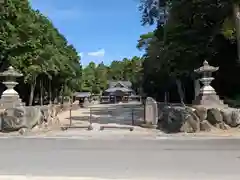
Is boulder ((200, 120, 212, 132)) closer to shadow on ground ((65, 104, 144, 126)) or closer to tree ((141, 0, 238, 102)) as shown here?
shadow on ground ((65, 104, 144, 126))

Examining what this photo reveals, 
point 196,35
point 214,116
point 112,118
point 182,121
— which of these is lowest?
point 112,118

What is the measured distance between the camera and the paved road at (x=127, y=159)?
8.83 m

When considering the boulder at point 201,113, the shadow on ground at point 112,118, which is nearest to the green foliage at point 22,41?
the shadow on ground at point 112,118

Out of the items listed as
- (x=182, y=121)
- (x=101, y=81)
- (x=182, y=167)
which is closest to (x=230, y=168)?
(x=182, y=167)

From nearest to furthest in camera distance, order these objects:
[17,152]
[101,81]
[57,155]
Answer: [57,155]
[17,152]
[101,81]

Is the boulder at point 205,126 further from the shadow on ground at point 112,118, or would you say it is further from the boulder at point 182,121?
the shadow on ground at point 112,118

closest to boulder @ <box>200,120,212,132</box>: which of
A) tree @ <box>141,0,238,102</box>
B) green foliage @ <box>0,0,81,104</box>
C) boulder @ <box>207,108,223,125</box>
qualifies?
boulder @ <box>207,108,223,125</box>

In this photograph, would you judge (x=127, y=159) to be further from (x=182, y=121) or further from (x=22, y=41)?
(x=22, y=41)

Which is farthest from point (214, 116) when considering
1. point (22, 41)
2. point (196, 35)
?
point (22, 41)

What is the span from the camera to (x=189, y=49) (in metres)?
29.6

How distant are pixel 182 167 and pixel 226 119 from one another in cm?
965

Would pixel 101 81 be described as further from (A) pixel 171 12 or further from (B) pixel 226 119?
(B) pixel 226 119

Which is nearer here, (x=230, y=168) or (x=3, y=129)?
(x=230, y=168)

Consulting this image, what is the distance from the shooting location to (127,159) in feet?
35.2
